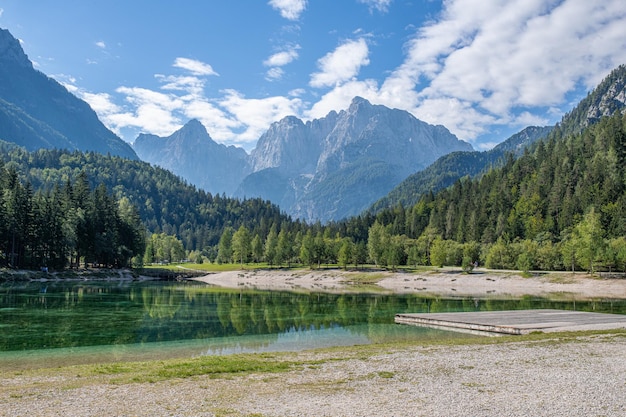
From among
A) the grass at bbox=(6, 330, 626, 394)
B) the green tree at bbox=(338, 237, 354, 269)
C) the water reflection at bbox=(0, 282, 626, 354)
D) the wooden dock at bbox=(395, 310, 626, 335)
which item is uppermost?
the green tree at bbox=(338, 237, 354, 269)

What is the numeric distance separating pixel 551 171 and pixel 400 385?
17901 centimetres

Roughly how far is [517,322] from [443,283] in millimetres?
75983

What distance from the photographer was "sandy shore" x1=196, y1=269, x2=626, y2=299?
88438mm

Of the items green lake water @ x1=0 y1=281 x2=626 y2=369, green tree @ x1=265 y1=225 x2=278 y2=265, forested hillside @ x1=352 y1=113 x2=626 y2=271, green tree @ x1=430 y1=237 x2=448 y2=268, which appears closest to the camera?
green lake water @ x1=0 y1=281 x2=626 y2=369

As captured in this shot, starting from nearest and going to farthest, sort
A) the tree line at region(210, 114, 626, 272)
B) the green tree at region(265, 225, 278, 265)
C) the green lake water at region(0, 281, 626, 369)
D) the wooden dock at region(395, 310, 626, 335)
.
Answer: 1. the green lake water at region(0, 281, 626, 369)
2. the wooden dock at region(395, 310, 626, 335)
3. the tree line at region(210, 114, 626, 272)
4. the green tree at region(265, 225, 278, 265)

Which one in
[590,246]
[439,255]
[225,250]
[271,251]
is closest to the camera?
[590,246]

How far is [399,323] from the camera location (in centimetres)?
4500

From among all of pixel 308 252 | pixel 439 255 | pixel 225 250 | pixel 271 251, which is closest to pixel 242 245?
pixel 271 251

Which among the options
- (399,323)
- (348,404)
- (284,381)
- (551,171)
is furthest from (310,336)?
(551,171)

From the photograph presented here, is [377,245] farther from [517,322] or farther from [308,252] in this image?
[517,322]

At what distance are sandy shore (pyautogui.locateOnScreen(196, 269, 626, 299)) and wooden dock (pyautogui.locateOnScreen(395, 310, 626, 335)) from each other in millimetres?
37661

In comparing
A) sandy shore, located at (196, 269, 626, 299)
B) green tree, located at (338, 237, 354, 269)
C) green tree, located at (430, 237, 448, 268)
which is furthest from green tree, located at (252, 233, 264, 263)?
green tree, located at (430, 237, 448, 268)

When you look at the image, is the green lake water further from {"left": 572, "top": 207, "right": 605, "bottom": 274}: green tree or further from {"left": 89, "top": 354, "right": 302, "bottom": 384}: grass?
{"left": 572, "top": 207, "right": 605, "bottom": 274}: green tree

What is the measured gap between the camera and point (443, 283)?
114812 mm
